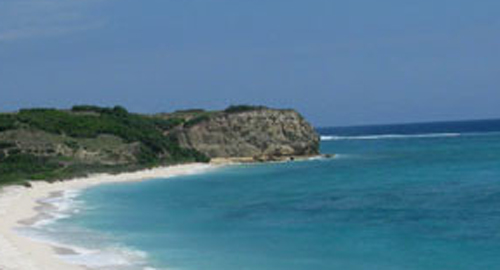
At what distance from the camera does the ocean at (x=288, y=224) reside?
90.7ft

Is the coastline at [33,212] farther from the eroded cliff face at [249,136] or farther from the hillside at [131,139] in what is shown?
the eroded cliff face at [249,136]

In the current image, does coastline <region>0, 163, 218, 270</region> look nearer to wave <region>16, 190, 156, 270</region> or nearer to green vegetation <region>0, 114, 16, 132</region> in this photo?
wave <region>16, 190, 156, 270</region>

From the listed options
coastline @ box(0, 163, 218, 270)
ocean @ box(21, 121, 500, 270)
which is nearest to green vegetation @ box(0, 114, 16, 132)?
coastline @ box(0, 163, 218, 270)

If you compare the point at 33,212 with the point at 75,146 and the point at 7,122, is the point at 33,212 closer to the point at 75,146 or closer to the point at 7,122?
the point at 75,146

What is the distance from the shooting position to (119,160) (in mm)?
84062

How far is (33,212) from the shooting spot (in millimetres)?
43375

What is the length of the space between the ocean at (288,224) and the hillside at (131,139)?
51.7 ft

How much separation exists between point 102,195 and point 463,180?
2547cm

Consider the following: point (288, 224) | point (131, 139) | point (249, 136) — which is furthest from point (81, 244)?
point (249, 136)

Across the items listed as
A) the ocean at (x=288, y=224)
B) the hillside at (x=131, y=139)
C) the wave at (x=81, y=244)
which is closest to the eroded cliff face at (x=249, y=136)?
the hillside at (x=131, y=139)

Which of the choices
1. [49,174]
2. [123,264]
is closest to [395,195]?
[123,264]

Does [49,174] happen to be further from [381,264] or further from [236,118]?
[381,264]

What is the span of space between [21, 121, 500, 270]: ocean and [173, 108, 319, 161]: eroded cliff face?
38.0 meters

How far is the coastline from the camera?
26109mm
